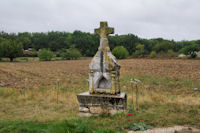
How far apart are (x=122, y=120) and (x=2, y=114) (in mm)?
4730

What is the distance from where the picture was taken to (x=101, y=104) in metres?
5.98

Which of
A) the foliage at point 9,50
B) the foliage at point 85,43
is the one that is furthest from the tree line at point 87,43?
the foliage at point 9,50

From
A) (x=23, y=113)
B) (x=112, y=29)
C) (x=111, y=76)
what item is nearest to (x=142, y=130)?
(x=111, y=76)

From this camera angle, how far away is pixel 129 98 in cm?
857

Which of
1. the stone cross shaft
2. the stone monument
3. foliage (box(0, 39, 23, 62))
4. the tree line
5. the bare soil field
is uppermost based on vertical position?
the tree line

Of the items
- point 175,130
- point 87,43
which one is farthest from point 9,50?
point 175,130

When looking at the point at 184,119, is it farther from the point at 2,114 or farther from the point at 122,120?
the point at 2,114

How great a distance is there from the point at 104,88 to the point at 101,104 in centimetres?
66

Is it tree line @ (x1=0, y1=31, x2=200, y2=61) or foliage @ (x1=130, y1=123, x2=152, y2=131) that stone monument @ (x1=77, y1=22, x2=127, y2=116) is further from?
tree line @ (x1=0, y1=31, x2=200, y2=61)

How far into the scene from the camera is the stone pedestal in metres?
5.83

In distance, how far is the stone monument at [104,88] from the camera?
589cm

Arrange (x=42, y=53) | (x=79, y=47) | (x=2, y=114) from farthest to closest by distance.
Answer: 1. (x=79, y=47)
2. (x=42, y=53)
3. (x=2, y=114)

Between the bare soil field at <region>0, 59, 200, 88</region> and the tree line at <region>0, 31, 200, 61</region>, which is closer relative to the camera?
the bare soil field at <region>0, 59, 200, 88</region>

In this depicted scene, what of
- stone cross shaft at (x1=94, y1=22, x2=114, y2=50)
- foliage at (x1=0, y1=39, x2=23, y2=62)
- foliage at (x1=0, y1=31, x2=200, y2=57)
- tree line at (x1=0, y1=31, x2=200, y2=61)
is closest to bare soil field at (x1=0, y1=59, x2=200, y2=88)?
stone cross shaft at (x1=94, y1=22, x2=114, y2=50)
